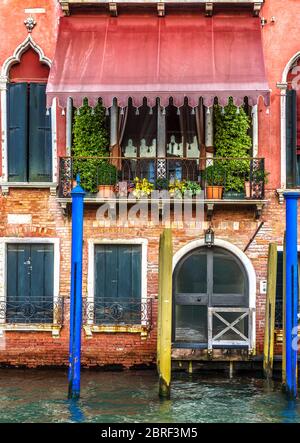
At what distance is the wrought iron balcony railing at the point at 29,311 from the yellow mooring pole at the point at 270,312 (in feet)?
10.9

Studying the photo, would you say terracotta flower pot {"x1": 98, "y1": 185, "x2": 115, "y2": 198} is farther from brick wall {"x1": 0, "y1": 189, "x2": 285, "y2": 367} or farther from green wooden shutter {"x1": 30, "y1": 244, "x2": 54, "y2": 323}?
green wooden shutter {"x1": 30, "y1": 244, "x2": 54, "y2": 323}

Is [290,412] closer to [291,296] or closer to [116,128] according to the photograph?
[291,296]

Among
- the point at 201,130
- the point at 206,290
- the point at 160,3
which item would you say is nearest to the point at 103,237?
the point at 206,290

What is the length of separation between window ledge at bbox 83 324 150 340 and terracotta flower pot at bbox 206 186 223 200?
7.63ft

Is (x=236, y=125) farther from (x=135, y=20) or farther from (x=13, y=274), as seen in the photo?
A: (x=13, y=274)

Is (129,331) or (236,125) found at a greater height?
(236,125)

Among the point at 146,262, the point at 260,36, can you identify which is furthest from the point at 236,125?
the point at 146,262

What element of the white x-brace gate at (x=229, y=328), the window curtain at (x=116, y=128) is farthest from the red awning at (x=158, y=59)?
the white x-brace gate at (x=229, y=328)

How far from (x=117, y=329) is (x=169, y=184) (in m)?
2.46

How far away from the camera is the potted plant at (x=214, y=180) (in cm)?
1616

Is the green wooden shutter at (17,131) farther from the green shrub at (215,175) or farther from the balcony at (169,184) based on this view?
the green shrub at (215,175)
